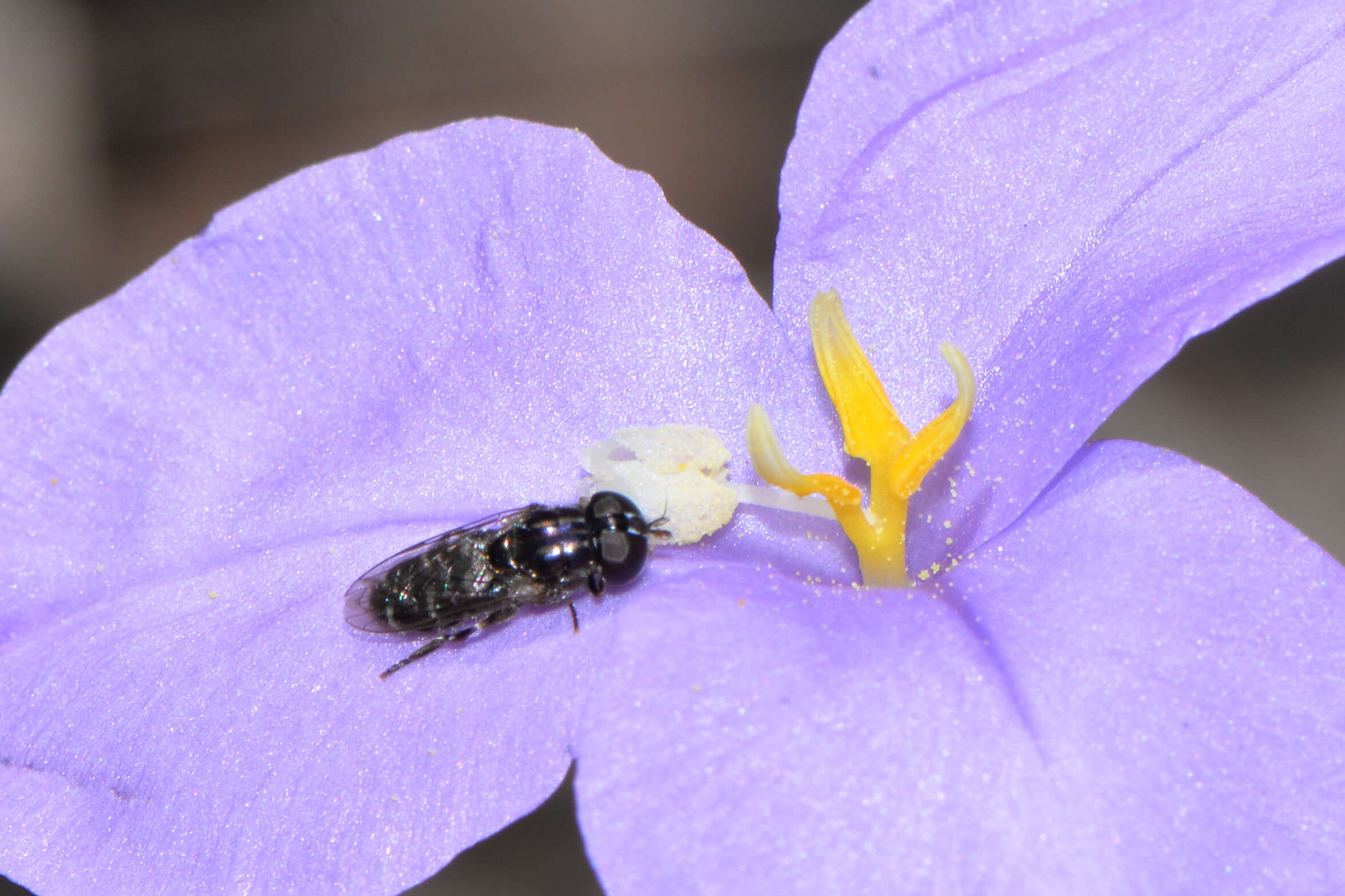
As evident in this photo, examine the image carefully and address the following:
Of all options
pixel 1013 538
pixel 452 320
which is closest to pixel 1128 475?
pixel 1013 538

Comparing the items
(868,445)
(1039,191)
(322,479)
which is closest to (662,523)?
(868,445)

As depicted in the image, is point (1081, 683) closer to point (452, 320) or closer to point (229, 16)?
point (452, 320)

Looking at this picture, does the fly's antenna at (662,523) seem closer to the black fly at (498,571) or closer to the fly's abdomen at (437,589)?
the black fly at (498,571)

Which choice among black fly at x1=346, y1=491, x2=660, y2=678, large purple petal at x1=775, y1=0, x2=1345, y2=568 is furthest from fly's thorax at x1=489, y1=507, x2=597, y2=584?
large purple petal at x1=775, y1=0, x2=1345, y2=568

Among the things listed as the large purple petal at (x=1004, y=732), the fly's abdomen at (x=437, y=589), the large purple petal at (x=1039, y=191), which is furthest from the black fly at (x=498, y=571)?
the large purple petal at (x=1039, y=191)

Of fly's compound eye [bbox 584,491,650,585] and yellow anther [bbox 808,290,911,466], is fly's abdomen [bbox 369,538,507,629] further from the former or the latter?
yellow anther [bbox 808,290,911,466]
